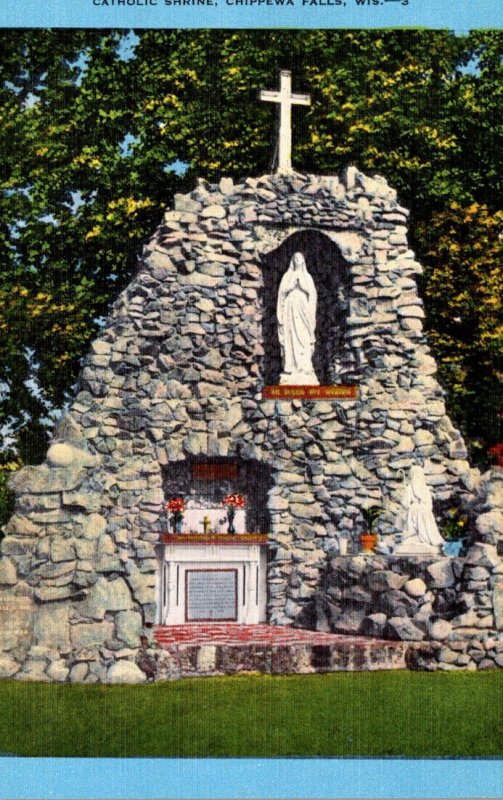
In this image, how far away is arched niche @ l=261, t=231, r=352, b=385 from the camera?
20.0 metres

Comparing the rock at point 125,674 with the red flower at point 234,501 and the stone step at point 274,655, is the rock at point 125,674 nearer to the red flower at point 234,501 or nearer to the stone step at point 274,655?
the stone step at point 274,655

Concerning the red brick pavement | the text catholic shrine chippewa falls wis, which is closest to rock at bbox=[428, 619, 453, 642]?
the text catholic shrine chippewa falls wis

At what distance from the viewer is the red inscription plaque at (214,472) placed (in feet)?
63.3

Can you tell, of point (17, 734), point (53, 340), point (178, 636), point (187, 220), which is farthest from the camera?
point (53, 340)

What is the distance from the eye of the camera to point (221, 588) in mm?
18734

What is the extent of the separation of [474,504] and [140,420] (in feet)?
16.7

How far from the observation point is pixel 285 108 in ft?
65.8

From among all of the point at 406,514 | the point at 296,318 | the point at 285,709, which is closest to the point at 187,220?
the point at 296,318

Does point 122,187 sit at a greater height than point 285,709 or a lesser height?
greater

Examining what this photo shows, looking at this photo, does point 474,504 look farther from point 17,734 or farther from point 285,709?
point 17,734

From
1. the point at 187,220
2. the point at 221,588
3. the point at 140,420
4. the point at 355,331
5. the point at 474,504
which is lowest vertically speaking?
the point at 221,588

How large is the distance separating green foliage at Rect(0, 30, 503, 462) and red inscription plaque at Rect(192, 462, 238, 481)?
3.15 meters

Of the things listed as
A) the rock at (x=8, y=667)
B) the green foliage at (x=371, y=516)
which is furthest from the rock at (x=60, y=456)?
the green foliage at (x=371, y=516)

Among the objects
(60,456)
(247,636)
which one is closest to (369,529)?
(247,636)
